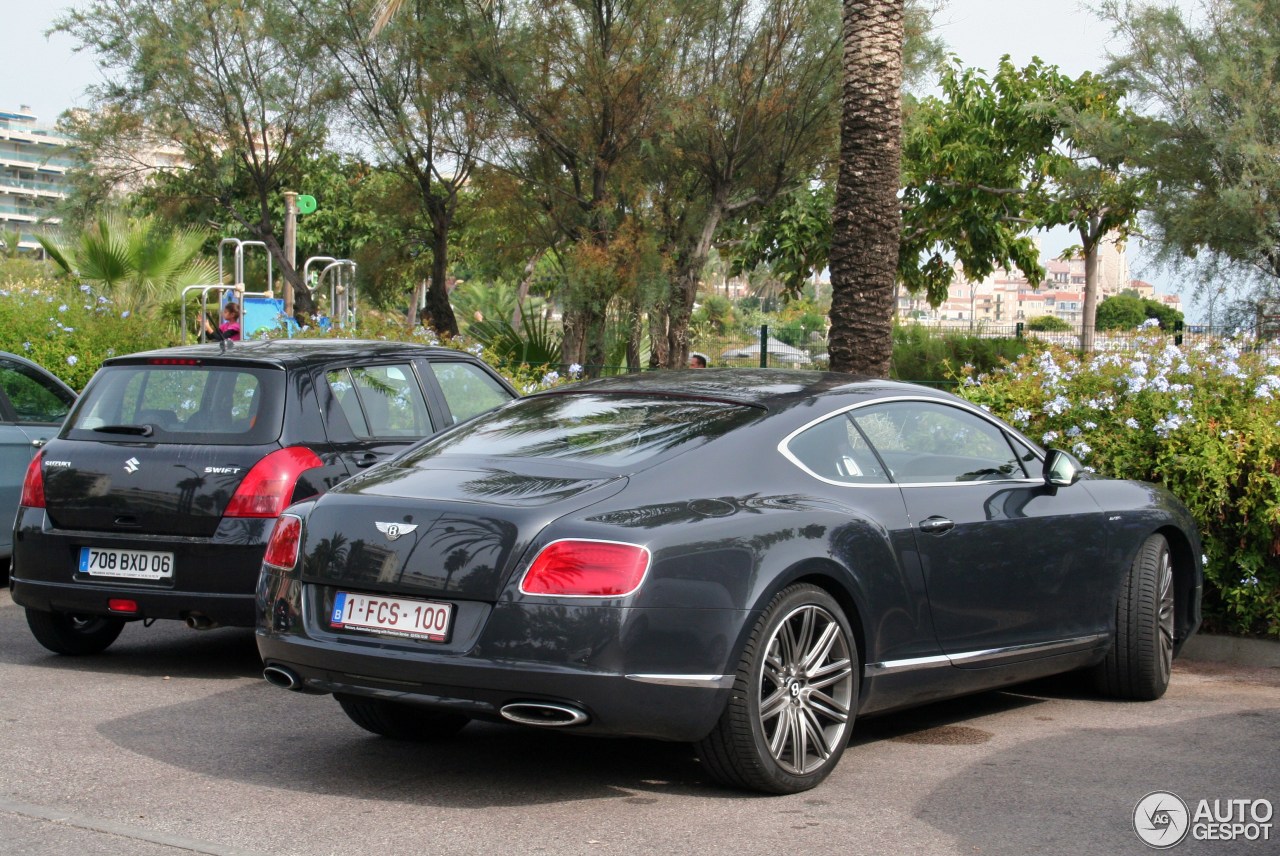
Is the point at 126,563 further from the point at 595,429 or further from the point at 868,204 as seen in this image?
Answer: the point at 868,204

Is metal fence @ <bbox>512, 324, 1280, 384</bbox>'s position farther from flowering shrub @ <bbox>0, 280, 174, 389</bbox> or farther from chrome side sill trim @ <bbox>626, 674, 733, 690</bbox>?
chrome side sill trim @ <bbox>626, 674, 733, 690</bbox>

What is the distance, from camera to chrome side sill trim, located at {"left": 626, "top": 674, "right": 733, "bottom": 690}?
190 inches

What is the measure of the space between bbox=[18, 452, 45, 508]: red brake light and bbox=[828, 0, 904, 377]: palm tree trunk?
264 inches

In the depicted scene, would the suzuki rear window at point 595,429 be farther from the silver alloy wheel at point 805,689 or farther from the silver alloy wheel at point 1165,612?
the silver alloy wheel at point 1165,612

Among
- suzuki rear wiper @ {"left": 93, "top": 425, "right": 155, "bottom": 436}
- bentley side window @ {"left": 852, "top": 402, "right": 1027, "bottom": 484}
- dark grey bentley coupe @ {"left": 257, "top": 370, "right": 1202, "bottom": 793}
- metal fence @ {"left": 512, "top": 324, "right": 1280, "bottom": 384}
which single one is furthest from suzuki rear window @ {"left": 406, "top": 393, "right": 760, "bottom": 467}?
metal fence @ {"left": 512, "top": 324, "right": 1280, "bottom": 384}

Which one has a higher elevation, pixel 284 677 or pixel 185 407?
pixel 185 407

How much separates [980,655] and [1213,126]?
2064 centimetres

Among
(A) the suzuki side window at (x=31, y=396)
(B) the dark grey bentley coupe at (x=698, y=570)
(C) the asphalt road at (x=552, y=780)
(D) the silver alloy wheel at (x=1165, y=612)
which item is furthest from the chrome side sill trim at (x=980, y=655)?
(A) the suzuki side window at (x=31, y=396)

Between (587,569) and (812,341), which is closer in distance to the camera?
(587,569)

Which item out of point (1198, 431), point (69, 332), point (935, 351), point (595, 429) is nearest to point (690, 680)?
point (595, 429)

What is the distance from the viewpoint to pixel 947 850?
4641 millimetres

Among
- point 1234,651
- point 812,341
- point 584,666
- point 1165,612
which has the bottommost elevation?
point 1234,651

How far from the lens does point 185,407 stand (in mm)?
7504

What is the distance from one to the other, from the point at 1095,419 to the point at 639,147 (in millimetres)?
13395
